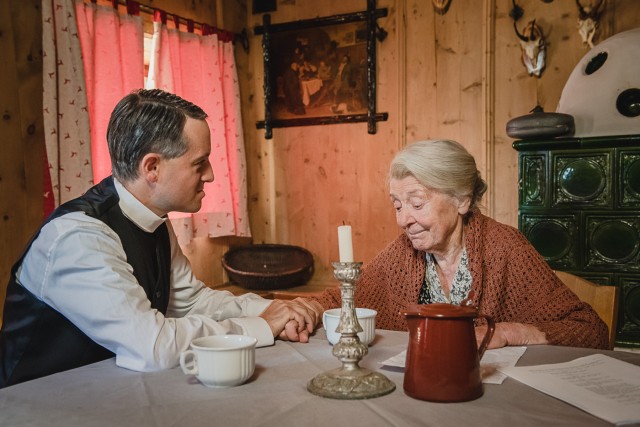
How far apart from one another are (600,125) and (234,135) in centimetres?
266

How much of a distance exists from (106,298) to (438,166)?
115 centimetres

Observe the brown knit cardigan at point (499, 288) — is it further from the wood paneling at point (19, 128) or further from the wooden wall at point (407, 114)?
the wooden wall at point (407, 114)

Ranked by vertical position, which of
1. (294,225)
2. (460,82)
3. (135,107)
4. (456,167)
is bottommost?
(294,225)

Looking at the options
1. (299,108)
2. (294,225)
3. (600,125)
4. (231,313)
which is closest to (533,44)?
(600,125)

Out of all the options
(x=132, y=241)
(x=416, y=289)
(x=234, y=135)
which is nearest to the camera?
(x=132, y=241)

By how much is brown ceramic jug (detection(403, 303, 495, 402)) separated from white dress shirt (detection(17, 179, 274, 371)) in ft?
1.83

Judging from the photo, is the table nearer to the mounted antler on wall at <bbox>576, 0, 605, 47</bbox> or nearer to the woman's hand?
the woman's hand

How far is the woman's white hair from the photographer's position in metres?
2.03


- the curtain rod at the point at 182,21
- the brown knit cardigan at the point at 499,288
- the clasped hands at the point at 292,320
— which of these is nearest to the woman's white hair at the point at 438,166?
the brown knit cardigan at the point at 499,288

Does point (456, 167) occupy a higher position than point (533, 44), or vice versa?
point (533, 44)

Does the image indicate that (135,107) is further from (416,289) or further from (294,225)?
(294,225)

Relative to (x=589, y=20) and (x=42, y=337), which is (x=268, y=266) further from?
(x=42, y=337)

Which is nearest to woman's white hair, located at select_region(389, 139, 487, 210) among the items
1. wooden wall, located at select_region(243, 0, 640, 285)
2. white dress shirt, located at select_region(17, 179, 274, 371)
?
white dress shirt, located at select_region(17, 179, 274, 371)

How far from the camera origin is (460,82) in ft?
14.0
